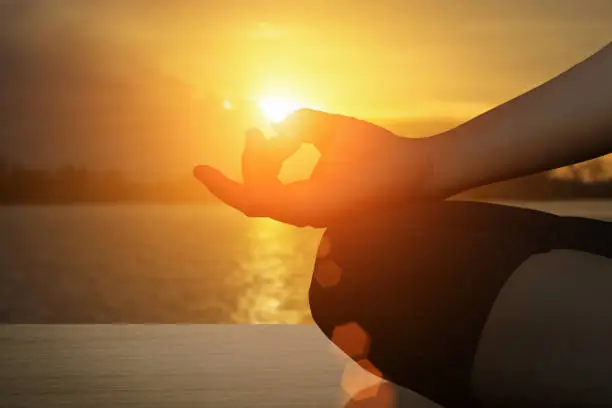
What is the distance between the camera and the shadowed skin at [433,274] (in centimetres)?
44

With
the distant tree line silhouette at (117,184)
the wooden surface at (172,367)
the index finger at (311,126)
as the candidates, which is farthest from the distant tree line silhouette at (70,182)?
the index finger at (311,126)

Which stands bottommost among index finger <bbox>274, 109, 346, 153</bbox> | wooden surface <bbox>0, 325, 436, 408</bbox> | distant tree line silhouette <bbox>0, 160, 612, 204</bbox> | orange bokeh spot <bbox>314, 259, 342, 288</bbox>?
orange bokeh spot <bbox>314, 259, 342, 288</bbox>

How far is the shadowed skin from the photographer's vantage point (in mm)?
443

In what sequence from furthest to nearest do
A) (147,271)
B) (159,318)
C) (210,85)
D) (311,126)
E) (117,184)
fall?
(147,271)
(117,184)
(210,85)
(159,318)
(311,126)

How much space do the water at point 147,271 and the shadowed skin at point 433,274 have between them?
98.0 inches

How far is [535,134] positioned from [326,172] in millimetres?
158

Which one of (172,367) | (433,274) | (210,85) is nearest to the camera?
(433,274)

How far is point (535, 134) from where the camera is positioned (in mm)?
491

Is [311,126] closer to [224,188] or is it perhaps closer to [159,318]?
[224,188]

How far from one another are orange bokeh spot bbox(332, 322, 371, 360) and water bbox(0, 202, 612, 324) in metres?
2.44

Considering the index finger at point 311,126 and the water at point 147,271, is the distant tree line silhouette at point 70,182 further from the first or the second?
the index finger at point 311,126

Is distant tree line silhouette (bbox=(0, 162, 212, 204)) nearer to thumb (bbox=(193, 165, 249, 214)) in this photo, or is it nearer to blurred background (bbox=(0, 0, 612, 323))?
blurred background (bbox=(0, 0, 612, 323))

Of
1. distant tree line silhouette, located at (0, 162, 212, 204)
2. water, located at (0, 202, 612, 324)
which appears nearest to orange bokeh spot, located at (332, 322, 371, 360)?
water, located at (0, 202, 612, 324)

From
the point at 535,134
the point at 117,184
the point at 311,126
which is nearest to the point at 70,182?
the point at 117,184
